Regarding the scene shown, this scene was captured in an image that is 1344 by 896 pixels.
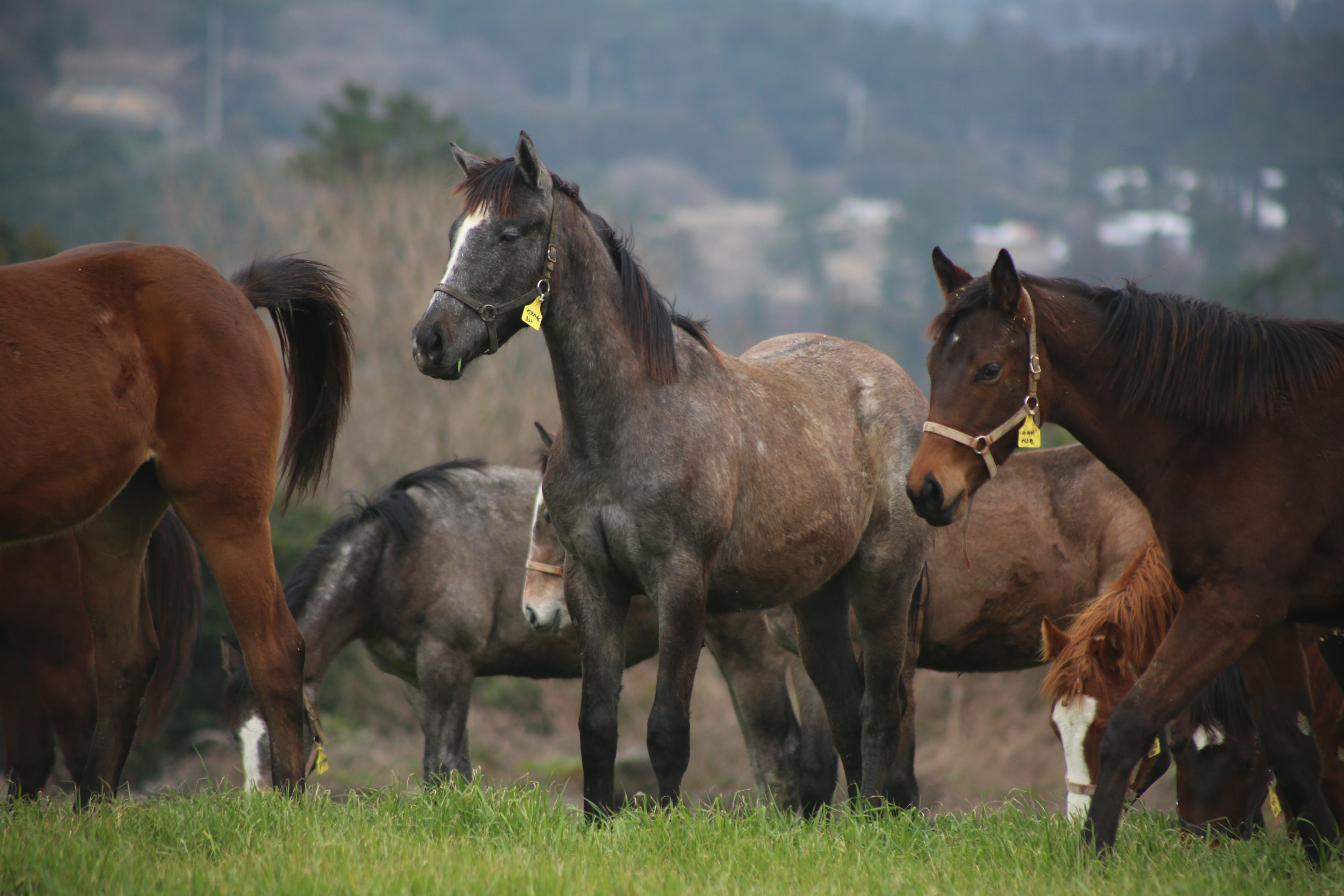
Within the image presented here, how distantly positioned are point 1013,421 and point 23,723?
5267mm

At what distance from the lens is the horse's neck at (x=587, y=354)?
4.82 metres

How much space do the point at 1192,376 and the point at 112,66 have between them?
84814 millimetres

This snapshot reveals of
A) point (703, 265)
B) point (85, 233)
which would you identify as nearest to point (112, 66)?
point (85, 233)

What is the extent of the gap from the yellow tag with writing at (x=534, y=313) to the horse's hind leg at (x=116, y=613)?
1.75m

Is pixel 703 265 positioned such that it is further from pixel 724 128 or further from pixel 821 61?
pixel 821 61

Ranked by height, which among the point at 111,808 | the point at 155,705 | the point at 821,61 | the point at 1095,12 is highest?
the point at 1095,12

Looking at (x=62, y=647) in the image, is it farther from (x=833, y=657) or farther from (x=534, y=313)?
(x=833, y=657)

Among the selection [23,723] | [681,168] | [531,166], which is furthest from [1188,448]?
[681,168]

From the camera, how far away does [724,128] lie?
3479 inches

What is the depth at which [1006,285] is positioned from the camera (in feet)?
13.5

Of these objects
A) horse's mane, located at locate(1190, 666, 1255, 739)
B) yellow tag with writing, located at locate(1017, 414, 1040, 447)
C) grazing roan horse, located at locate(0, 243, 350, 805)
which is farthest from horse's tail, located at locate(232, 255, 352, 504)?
horse's mane, located at locate(1190, 666, 1255, 739)

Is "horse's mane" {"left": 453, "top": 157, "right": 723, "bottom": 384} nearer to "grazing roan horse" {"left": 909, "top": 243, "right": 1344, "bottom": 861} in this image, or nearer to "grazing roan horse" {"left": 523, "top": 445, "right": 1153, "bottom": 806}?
"grazing roan horse" {"left": 909, "top": 243, "right": 1344, "bottom": 861}

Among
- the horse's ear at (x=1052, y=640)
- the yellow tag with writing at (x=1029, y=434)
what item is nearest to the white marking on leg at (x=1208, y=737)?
the horse's ear at (x=1052, y=640)

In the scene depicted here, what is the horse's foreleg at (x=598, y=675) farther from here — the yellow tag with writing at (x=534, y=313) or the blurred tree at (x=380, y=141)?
the blurred tree at (x=380, y=141)
